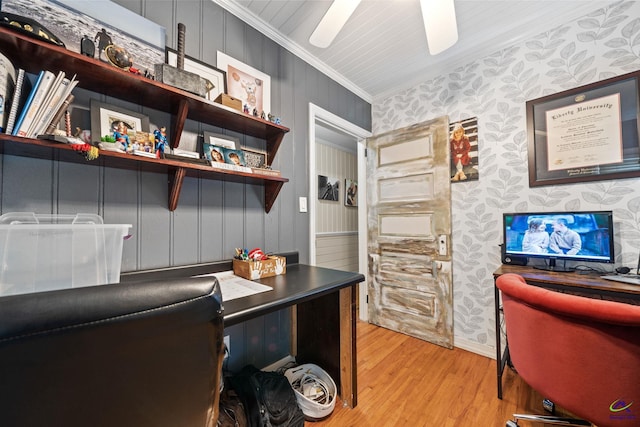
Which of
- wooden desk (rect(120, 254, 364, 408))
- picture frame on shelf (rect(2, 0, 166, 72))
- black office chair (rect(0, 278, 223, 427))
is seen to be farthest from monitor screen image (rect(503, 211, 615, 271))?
picture frame on shelf (rect(2, 0, 166, 72))

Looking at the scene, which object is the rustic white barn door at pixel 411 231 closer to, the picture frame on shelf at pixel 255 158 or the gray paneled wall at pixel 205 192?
the gray paneled wall at pixel 205 192

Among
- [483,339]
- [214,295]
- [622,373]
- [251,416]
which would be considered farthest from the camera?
[483,339]

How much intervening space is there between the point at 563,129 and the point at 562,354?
1541mm

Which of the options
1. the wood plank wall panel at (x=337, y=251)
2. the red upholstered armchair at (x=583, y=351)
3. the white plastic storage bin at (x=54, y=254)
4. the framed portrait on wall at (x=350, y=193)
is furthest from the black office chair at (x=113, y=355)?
the framed portrait on wall at (x=350, y=193)

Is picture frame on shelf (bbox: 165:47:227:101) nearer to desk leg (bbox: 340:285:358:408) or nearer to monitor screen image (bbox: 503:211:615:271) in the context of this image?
desk leg (bbox: 340:285:358:408)

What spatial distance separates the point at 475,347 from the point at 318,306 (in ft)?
4.80

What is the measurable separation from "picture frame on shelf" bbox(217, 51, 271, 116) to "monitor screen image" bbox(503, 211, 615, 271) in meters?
1.93

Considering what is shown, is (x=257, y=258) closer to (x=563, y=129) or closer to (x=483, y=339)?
(x=483, y=339)

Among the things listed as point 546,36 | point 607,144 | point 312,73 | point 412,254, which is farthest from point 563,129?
point 312,73

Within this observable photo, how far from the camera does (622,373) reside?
33.0 inches

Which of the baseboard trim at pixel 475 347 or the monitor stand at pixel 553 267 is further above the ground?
the monitor stand at pixel 553 267

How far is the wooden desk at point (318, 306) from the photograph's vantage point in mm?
1088

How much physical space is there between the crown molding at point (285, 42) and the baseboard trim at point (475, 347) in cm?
251

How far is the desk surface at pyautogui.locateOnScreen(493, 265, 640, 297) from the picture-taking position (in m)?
1.15
